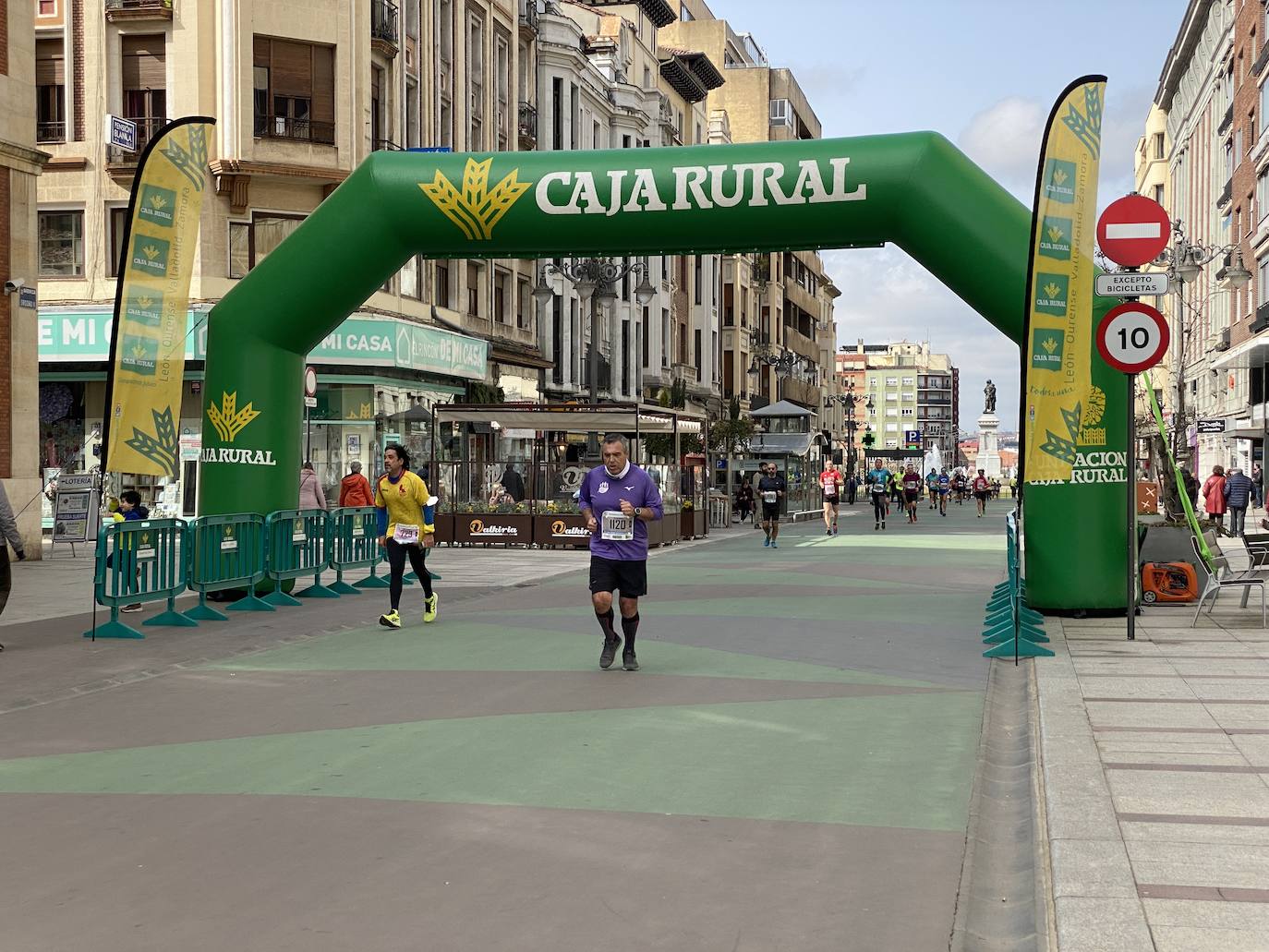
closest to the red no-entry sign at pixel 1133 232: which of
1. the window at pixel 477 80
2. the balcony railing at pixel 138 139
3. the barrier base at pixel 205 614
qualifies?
the barrier base at pixel 205 614

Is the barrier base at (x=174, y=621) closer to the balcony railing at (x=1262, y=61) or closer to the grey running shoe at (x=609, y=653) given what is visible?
the grey running shoe at (x=609, y=653)

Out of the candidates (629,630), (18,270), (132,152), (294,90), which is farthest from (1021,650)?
(294,90)

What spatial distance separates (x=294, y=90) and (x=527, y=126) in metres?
14.9

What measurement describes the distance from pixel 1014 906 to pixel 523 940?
5.78ft

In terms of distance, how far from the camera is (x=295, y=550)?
17.5m

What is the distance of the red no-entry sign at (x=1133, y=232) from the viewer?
12.7 meters

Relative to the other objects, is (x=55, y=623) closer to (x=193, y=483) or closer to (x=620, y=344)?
(x=193, y=483)

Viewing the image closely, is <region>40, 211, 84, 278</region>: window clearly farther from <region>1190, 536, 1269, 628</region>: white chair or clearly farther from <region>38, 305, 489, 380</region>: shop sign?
<region>1190, 536, 1269, 628</region>: white chair

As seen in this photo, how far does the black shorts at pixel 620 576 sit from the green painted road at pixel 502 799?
0.67 metres

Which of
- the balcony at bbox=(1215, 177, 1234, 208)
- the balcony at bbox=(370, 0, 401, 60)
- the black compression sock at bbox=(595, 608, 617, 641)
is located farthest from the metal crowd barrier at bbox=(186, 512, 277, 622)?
the balcony at bbox=(1215, 177, 1234, 208)

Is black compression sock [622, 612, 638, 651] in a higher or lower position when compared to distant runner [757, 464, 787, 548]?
lower

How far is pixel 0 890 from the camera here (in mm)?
5570

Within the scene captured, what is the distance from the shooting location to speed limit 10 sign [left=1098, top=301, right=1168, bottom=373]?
1257cm

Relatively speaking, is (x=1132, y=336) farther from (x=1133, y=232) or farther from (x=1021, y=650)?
(x=1021, y=650)
